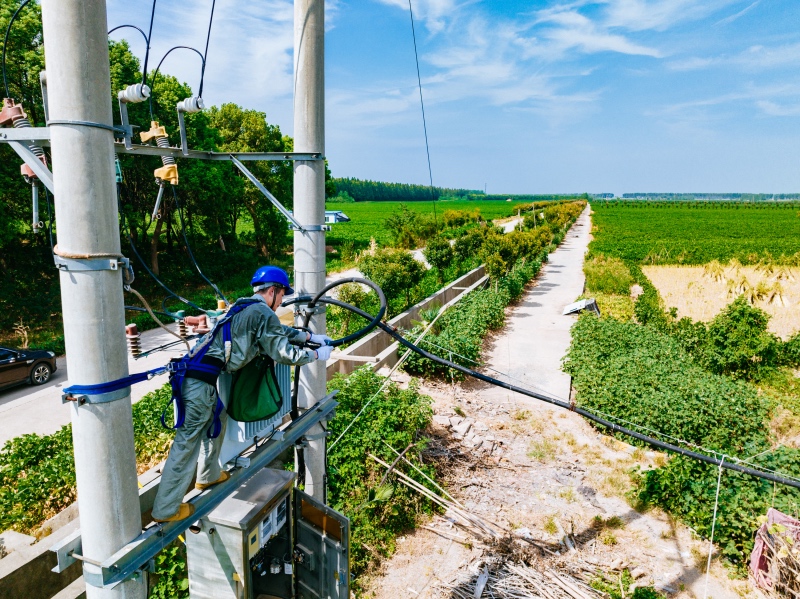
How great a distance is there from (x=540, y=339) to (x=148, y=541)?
1626cm

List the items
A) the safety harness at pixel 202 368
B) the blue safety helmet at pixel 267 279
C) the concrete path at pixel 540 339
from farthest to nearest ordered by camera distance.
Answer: the concrete path at pixel 540 339 < the blue safety helmet at pixel 267 279 < the safety harness at pixel 202 368

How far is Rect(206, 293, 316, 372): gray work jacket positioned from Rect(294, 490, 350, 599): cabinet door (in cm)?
125

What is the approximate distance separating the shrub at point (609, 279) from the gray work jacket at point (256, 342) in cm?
2335

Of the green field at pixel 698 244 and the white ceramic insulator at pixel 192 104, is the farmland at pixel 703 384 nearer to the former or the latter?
the white ceramic insulator at pixel 192 104

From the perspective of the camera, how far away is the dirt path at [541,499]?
6254 mm

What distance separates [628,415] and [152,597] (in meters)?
8.23

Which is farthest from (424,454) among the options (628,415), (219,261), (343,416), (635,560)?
(219,261)

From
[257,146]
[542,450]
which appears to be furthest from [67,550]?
[257,146]

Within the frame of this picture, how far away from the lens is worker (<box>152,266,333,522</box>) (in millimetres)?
2738

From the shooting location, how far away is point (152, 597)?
5121mm

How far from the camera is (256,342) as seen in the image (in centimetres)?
312

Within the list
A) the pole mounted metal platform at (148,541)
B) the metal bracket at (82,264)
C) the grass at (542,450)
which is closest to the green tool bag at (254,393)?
the pole mounted metal platform at (148,541)

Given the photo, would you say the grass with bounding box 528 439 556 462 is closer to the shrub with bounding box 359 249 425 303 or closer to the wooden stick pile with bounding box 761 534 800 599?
the wooden stick pile with bounding box 761 534 800 599

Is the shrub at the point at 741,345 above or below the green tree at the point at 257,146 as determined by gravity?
below
